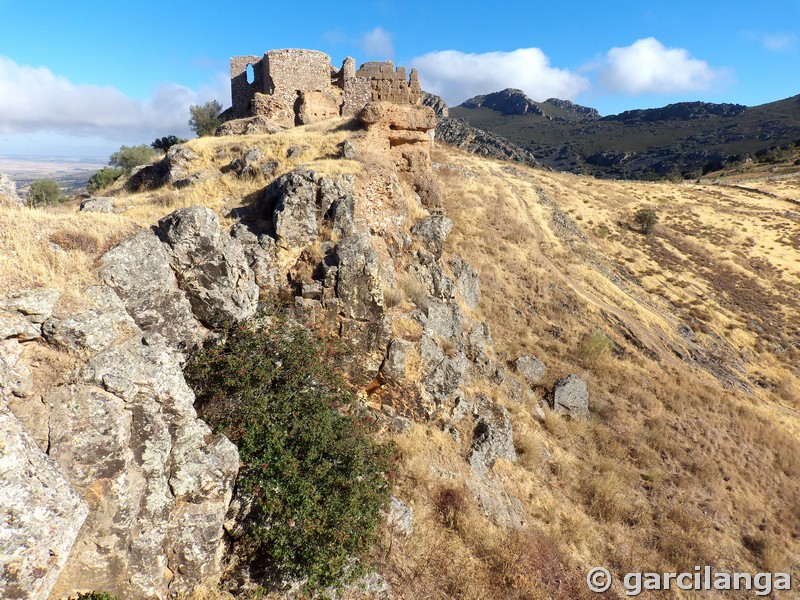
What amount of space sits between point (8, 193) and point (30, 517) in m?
6.99

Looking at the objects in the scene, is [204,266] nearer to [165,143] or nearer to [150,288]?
[150,288]

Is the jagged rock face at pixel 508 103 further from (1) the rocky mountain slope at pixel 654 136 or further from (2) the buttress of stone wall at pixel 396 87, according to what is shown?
(2) the buttress of stone wall at pixel 396 87

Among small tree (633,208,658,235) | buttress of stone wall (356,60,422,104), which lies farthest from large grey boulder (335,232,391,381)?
small tree (633,208,658,235)

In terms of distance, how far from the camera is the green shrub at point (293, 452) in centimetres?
585

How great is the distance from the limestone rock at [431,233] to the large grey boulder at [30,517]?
11.5 metres

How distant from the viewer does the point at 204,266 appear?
749 centimetres

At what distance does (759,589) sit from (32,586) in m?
15.1

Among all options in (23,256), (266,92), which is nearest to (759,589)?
(23,256)

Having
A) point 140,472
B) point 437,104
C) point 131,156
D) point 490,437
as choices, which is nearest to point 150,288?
point 140,472

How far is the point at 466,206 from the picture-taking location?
24656mm

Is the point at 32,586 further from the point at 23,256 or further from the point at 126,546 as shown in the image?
the point at 23,256

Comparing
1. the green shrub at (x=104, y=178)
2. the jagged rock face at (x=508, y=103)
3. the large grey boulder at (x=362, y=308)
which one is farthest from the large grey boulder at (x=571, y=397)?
the jagged rock face at (x=508, y=103)

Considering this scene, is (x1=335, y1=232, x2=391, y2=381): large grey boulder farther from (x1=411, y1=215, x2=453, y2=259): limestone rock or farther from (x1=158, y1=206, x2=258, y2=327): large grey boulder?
(x1=411, y1=215, x2=453, y2=259): limestone rock

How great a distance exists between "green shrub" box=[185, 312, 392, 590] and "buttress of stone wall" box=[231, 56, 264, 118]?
2060 cm
